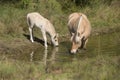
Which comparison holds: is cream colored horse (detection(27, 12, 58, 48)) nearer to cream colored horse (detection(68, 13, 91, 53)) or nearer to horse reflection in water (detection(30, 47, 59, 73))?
horse reflection in water (detection(30, 47, 59, 73))

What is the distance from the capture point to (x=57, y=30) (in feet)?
57.6

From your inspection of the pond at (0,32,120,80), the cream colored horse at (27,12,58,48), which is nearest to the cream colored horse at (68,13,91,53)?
the pond at (0,32,120,80)

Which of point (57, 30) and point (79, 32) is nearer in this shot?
point (79, 32)

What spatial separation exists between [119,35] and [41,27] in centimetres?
385

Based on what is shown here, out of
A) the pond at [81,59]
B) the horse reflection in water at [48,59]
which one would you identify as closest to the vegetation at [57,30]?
the pond at [81,59]

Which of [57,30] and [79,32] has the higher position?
[79,32]

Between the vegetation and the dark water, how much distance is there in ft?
1.87

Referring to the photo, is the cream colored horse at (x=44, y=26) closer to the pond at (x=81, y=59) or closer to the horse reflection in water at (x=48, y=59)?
the pond at (x=81, y=59)

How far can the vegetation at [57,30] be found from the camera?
Answer: 988 centimetres

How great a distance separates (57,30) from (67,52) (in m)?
3.83

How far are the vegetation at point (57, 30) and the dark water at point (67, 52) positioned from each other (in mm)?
570

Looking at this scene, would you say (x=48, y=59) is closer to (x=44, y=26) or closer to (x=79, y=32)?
(x=79, y=32)

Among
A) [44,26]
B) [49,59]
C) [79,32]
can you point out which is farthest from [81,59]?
[44,26]

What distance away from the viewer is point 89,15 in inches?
794
